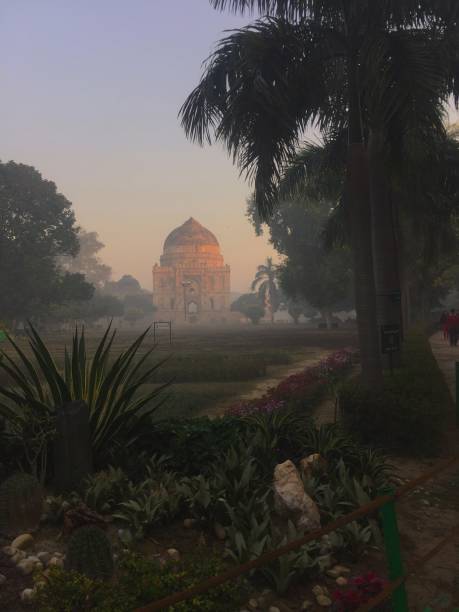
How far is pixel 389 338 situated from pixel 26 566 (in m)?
7.27

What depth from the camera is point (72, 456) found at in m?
4.66

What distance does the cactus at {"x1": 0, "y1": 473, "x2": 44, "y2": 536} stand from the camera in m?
4.05

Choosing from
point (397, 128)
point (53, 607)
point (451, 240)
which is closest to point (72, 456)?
point (53, 607)

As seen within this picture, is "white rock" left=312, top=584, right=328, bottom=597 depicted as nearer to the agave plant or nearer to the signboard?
the agave plant

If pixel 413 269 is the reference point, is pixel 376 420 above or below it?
below

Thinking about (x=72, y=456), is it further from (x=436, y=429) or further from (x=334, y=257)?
(x=334, y=257)

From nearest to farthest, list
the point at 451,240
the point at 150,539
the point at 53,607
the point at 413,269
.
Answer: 1. the point at 53,607
2. the point at 150,539
3. the point at 451,240
4. the point at 413,269

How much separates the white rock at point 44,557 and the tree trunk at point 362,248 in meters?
5.91

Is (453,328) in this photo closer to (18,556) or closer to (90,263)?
(18,556)

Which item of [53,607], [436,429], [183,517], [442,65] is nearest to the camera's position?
[53,607]

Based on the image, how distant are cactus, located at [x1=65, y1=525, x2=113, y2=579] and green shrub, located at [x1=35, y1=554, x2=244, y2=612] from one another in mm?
252

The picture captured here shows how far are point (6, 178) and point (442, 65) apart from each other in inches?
1594

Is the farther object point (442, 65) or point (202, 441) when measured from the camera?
point (442, 65)

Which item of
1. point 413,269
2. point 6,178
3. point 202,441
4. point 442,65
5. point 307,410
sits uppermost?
point 6,178
